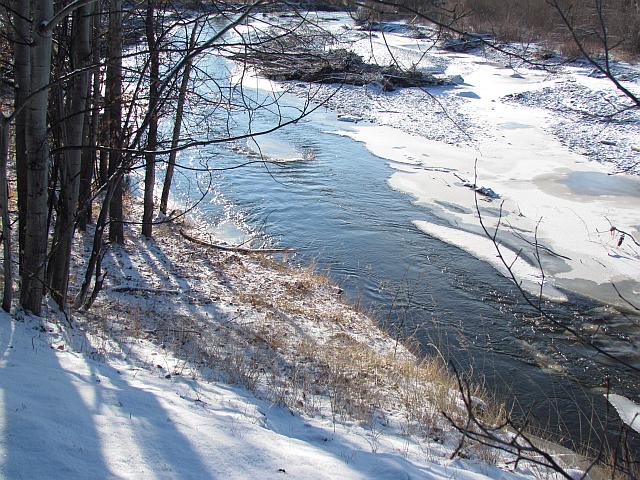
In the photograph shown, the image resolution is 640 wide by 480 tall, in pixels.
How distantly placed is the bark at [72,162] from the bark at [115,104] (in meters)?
0.24

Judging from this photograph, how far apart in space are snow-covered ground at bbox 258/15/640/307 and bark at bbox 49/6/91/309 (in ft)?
7.96

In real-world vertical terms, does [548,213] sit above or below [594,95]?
below

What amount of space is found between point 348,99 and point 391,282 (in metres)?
16.5

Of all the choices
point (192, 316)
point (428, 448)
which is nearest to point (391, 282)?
point (192, 316)

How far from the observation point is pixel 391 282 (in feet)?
32.3

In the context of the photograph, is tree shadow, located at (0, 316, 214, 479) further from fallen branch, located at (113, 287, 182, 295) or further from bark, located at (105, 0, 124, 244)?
fallen branch, located at (113, 287, 182, 295)

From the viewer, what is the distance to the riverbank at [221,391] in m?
2.80

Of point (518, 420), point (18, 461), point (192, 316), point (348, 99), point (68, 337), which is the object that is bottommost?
point (518, 420)

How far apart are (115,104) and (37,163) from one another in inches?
57.9

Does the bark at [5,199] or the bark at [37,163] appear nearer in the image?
the bark at [37,163]

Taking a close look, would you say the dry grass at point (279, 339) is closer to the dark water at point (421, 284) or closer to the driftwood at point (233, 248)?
the driftwood at point (233, 248)

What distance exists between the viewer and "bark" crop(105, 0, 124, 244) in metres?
5.02

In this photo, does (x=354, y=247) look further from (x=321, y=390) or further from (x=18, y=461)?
(x=18, y=461)

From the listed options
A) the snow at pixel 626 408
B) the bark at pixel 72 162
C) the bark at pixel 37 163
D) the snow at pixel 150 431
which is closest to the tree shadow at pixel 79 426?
the snow at pixel 150 431
